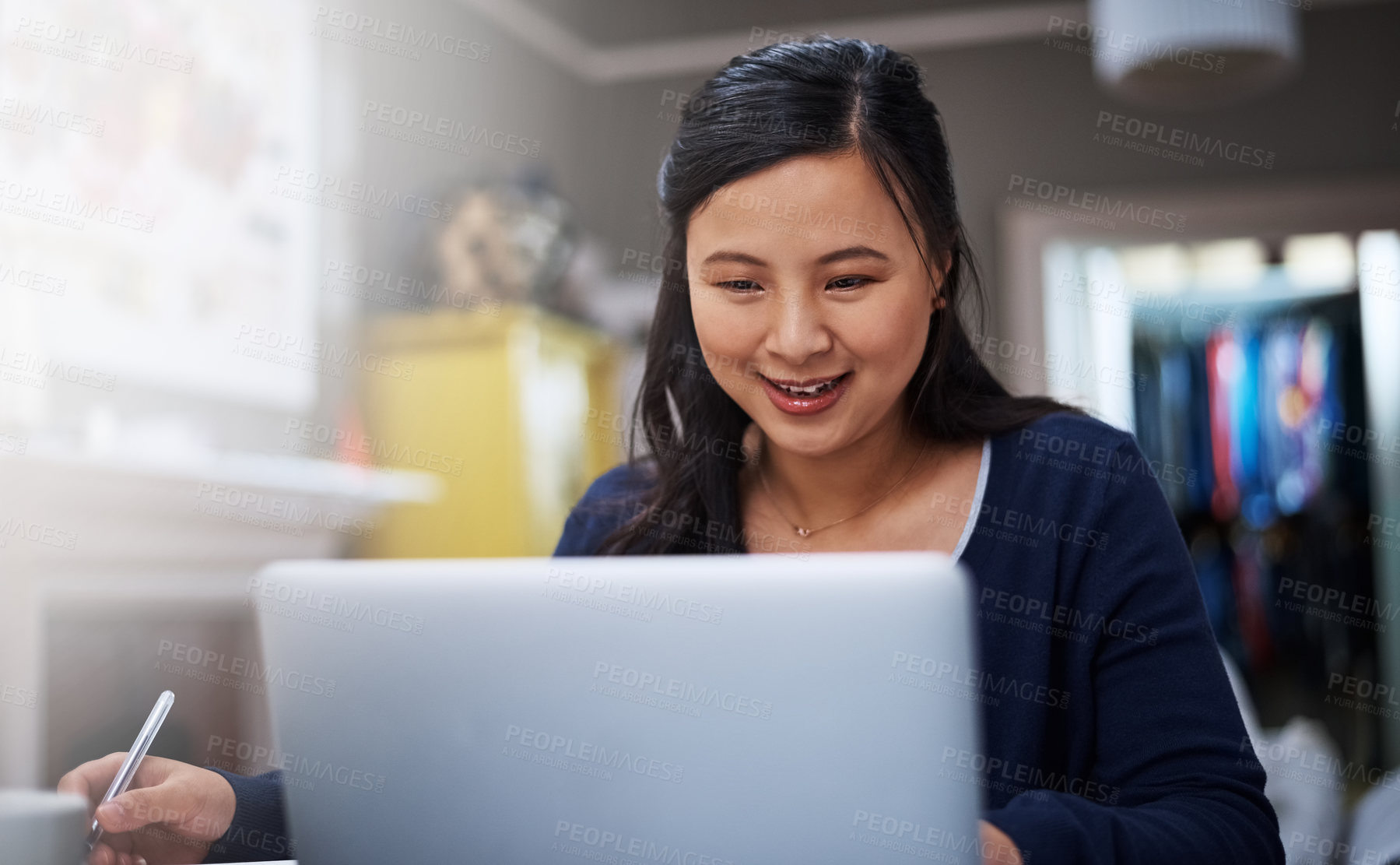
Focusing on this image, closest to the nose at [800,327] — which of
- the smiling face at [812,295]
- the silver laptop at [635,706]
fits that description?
the smiling face at [812,295]

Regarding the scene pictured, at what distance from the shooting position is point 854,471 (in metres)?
1.26

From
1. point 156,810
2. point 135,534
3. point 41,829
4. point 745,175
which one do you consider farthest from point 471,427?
point 41,829

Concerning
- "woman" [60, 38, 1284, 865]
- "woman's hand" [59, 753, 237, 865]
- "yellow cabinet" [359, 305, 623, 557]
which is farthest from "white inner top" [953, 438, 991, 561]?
"yellow cabinet" [359, 305, 623, 557]

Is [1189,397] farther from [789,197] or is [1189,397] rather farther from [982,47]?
[789,197]

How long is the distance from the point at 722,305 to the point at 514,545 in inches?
94.0

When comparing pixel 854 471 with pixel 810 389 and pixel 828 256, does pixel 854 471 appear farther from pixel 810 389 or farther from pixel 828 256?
pixel 828 256

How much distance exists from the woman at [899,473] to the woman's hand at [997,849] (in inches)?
6.2

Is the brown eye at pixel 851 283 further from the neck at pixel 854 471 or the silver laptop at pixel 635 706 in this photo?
the silver laptop at pixel 635 706

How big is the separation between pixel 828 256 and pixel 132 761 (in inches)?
26.0

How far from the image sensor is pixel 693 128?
117cm

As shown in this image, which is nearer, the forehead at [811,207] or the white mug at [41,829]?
the white mug at [41,829]

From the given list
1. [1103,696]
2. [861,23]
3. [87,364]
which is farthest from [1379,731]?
[87,364]

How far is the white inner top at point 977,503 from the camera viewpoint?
111cm

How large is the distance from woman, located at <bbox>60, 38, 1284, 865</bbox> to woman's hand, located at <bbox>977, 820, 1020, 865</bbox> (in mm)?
157
